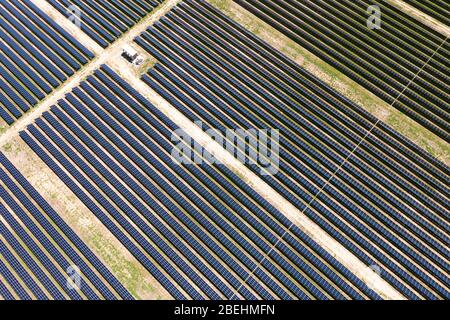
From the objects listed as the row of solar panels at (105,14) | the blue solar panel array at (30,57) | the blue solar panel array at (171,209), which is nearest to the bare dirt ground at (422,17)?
the blue solar panel array at (171,209)

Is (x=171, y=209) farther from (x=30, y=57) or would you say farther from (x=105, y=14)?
(x=105, y=14)

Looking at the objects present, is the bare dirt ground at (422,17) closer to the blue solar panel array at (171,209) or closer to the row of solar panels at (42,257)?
the blue solar panel array at (171,209)

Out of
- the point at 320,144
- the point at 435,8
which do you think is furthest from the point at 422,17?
the point at 320,144

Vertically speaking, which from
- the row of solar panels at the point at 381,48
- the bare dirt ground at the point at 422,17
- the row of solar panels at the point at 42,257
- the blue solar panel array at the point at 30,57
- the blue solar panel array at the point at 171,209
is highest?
the bare dirt ground at the point at 422,17

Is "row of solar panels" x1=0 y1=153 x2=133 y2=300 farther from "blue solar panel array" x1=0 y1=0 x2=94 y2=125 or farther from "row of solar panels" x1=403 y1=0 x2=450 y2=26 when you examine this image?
"row of solar panels" x1=403 y1=0 x2=450 y2=26

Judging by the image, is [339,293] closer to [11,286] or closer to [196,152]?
[196,152]

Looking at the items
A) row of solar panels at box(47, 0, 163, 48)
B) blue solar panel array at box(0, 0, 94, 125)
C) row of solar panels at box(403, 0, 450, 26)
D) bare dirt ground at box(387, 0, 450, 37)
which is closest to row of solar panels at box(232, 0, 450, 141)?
bare dirt ground at box(387, 0, 450, 37)

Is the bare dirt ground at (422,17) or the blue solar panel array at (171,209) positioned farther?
the bare dirt ground at (422,17)

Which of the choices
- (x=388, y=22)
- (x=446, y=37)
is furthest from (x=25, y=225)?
(x=446, y=37)
